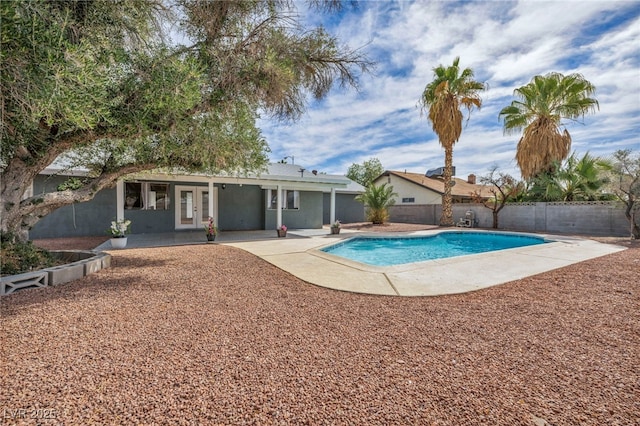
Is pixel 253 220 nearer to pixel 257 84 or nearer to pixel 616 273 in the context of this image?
pixel 257 84

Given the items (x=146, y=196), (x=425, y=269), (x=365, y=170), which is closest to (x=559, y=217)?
(x=425, y=269)

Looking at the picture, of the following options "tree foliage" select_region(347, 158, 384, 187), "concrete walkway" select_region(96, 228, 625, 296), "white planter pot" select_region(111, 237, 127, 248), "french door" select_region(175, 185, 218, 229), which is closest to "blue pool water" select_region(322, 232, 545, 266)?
"concrete walkway" select_region(96, 228, 625, 296)

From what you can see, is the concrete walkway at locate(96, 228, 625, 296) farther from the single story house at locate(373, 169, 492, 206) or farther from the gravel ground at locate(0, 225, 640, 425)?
the single story house at locate(373, 169, 492, 206)

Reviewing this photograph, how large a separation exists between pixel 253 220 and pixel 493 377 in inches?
562

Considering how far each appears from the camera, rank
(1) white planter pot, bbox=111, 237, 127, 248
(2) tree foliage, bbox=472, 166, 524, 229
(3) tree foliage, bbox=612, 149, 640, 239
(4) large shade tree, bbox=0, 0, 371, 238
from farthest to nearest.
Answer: (2) tree foliage, bbox=472, 166, 524, 229, (3) tree foliage, bbox=612, 149, 640, 239, (1) white planter pot, bbox=111, 237, 127, 248, (4) large shade tree, bbox=0, 0, 371, 238

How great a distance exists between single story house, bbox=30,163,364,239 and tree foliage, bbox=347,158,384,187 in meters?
26.3

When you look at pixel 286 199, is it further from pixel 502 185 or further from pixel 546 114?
pixel 546 114

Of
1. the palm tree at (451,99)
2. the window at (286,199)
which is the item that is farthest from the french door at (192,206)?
the palm tree at (451,99)

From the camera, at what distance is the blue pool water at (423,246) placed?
1029cm

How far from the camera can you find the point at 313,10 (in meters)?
6.43

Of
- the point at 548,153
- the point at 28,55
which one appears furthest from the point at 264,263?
the point at 548,153

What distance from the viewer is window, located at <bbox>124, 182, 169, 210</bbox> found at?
1272cm

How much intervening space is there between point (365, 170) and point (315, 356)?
41964mm

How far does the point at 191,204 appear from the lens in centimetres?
1431
